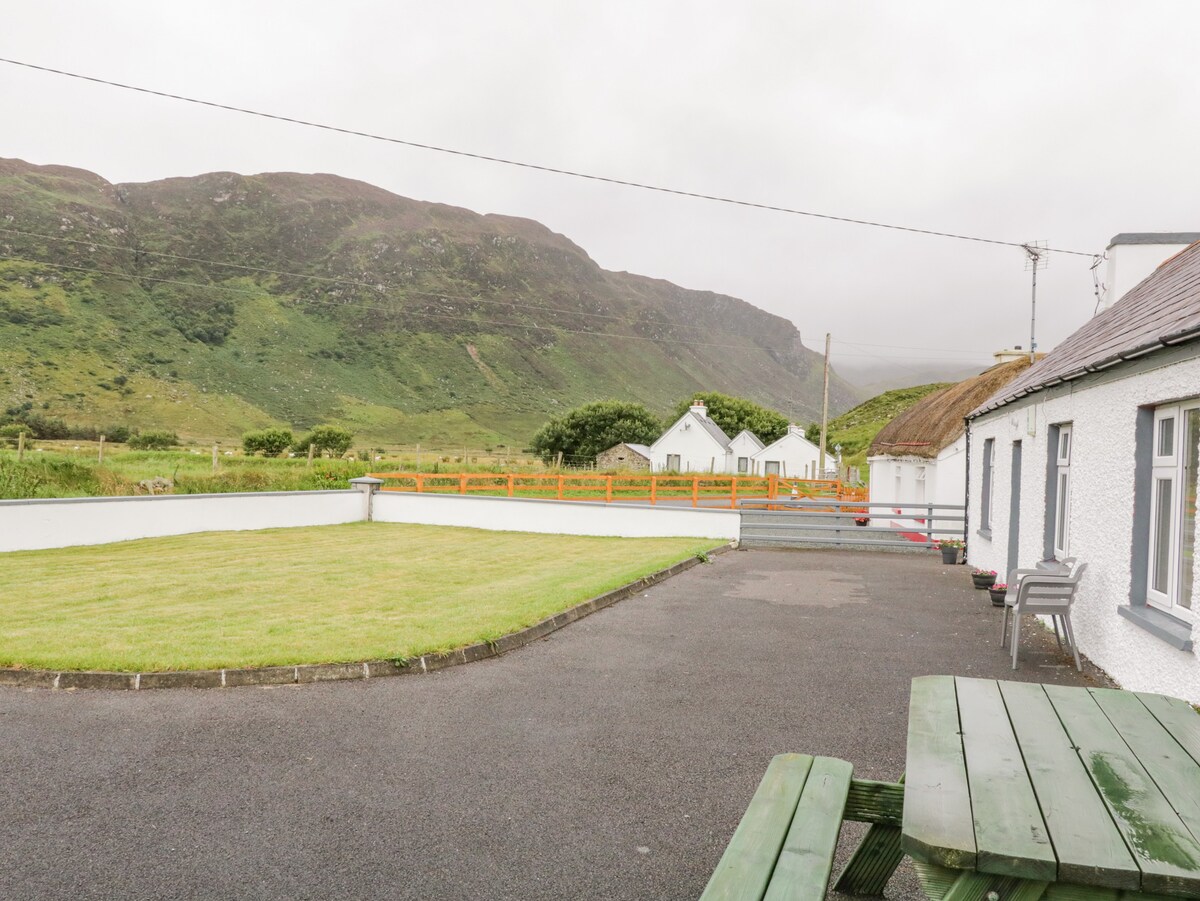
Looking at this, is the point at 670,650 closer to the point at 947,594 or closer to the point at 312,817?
the point at 312,817

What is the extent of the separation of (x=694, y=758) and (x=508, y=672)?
2.42 metres

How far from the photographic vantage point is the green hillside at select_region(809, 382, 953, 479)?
89000mm

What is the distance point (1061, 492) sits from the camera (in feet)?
31.8

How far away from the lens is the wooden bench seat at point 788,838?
7.98 feet

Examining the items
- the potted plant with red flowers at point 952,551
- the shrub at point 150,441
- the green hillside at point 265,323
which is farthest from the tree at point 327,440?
the potted plant with red flowers at point 952,551

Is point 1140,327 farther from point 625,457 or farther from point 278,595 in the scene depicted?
point 625,457

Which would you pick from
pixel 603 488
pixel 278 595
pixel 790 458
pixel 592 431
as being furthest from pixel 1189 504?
pixel 592 431

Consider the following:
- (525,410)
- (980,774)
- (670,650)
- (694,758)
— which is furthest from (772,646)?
(525,410)

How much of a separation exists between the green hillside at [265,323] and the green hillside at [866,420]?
145 feet

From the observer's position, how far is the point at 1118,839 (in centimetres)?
213

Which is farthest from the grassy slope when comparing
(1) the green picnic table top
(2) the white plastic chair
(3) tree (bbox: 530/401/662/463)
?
(1) the green picnic table top

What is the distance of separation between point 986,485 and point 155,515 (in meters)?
16.2

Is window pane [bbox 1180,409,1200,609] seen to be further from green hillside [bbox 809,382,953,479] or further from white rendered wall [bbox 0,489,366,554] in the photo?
green hillside [bbox 809,382,953,479]

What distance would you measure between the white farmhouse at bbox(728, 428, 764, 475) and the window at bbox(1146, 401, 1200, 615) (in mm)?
61088
